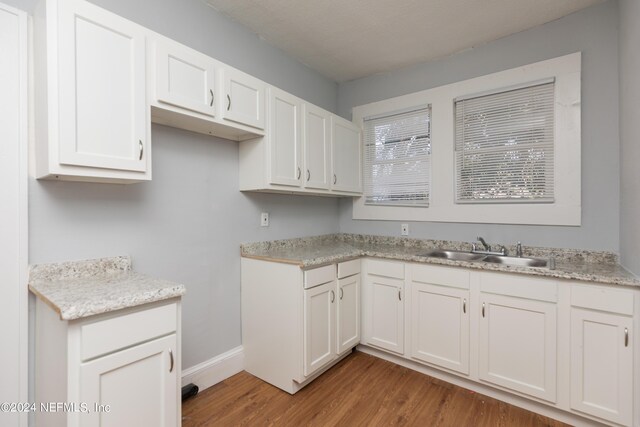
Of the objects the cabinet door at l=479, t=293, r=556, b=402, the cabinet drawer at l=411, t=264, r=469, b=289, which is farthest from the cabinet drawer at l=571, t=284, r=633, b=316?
the cabinet drawer at l=411, t=264, r=469, b=289

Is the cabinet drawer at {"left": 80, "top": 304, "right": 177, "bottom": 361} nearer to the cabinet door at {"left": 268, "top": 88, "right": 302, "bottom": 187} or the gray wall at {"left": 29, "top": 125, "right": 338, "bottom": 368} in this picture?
the gray wall at {"left": 29, "top": 125, "right": 338, "bottom": 368}

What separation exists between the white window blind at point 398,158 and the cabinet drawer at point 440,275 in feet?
2.67

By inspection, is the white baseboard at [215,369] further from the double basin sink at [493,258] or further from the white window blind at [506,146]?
the white window blind at [506,146]

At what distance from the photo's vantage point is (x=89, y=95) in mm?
1320

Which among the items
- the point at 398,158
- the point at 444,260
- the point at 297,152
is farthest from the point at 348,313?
the point at 398,158

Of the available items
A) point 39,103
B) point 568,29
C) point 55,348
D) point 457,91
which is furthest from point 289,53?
point 55,348

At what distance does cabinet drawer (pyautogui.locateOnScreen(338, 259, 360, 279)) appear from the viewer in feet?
7.69

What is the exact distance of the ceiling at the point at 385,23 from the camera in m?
2.10

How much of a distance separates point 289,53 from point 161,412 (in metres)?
2.83

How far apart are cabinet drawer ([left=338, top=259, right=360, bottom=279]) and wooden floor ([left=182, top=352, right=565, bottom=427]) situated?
0.77 m

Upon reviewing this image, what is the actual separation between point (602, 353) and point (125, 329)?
2404 millimetres

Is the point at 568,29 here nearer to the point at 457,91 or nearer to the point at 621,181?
the point at 457,91

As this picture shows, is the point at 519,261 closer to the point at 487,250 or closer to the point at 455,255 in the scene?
the point at 487,250

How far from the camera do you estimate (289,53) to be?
2777 mm
